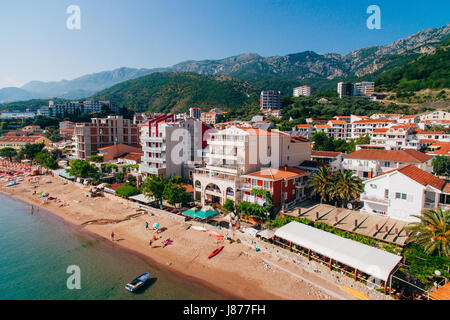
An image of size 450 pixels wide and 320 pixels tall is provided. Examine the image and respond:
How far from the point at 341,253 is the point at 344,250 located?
0.59 m

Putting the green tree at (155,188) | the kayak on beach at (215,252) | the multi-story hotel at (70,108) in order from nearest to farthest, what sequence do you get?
the kayak on beach at (215,252), the green tree at (155,188), the multi-story hotel at (70,108)

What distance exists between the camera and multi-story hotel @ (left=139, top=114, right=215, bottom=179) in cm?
5034

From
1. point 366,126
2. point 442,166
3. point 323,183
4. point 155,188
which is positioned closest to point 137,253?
point 155,188

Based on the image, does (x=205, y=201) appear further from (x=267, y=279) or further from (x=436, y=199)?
(x=436, y=199)

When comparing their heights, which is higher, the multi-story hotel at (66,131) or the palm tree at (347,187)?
the multi-story hotel at (66,131)

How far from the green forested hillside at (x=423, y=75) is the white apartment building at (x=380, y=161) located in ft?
427

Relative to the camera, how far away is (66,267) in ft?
92.5

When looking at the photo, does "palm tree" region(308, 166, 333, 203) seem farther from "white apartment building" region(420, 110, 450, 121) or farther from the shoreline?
"white apartment building" region(420, 110, 450, 121)

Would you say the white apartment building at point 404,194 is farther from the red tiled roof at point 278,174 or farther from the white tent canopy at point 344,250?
the red tiled roof at point 278,174

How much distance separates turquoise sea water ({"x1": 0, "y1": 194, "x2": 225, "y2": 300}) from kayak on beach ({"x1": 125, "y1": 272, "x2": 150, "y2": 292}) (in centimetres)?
54

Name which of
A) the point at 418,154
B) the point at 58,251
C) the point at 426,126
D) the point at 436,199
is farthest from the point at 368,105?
the point at 58,251

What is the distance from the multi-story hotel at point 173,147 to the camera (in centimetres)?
5034

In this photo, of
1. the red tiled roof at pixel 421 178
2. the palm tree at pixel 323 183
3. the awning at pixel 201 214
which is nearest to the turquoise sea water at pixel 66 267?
the awning at pixel 201 214

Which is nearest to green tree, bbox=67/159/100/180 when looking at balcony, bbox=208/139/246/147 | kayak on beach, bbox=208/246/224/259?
balcony, bbox=208/139/246/147
